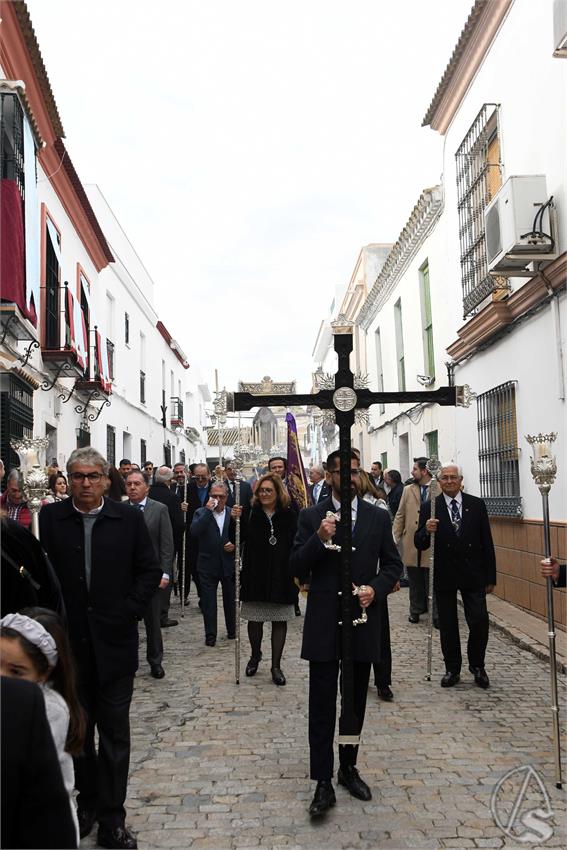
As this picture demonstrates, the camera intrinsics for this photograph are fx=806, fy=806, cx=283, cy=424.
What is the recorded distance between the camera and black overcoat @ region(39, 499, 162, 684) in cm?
397

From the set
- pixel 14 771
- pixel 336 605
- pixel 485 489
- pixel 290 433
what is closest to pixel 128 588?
pixel 336 605

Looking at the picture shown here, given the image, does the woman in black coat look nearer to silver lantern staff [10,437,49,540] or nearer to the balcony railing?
silver lantern staff [10,437,49,540]

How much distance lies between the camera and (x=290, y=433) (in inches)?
405

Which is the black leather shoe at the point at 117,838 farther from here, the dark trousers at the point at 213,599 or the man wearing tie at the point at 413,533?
the man wearing tie at the point at 413,533

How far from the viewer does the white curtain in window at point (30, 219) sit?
31.6 ft

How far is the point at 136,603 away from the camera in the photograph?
4.03 metres

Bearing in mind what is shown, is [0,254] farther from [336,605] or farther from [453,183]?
[453,183]

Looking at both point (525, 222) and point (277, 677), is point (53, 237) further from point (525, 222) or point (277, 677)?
point (277, 677)

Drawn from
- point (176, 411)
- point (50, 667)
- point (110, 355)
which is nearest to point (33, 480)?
point (50, 667)

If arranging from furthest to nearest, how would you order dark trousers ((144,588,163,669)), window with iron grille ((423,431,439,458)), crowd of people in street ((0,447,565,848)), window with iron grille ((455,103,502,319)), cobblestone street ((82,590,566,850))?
1. window with iron grille ((423,431,439,458))
2. window with iron grille ((455,103,502,319))
3. dark trousers ((144,588,163,669))
4. cobblestone street ((82,590,566,850))
5. crowd of people in street ((0,447,565,848))

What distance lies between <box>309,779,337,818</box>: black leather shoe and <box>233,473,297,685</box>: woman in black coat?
2661 millimetres

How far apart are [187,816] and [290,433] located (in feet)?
21.3

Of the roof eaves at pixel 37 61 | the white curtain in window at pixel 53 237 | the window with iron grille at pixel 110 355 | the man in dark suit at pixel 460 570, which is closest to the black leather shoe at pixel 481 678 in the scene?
the man in dark suit at pixel 460 570

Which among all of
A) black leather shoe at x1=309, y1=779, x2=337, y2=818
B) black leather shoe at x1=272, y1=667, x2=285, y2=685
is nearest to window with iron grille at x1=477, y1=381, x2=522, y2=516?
black leather shoe at x1=272, y1=667, x2=285, y2=685
